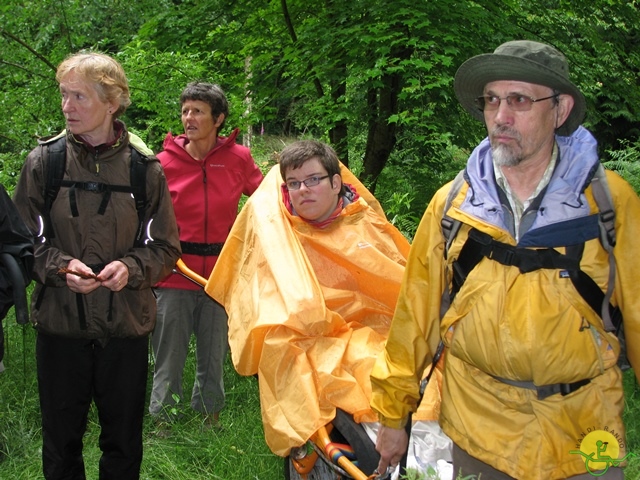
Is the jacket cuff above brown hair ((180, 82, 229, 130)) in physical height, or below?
below

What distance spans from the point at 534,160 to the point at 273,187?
5.82 feet

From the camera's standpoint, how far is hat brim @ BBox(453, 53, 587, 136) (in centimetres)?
234

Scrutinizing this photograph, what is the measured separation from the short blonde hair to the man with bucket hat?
168cm

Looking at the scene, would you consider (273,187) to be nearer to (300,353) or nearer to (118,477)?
(300,353)

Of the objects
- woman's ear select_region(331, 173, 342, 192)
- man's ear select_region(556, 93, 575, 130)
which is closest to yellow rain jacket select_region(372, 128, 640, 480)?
man's ear select_region(556, 93, 575, 130)

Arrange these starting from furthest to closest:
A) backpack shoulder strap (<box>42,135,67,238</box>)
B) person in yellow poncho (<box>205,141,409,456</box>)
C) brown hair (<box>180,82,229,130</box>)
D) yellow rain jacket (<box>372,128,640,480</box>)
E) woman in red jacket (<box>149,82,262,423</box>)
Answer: brown hair (<box>180,82,229,130</box>) → woman in red jacket (<box>149,82,262,423</box>) → backpack shoulder strap (<box>42,135,67,238</box>) → person in yellow poncho (<box>205,141,409,456</box>) → yellow rain jacket (<box>372,128,640,480</box>)

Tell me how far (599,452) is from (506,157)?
953 mm

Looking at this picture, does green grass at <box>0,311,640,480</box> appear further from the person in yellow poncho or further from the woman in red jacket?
the person in yellow poncho

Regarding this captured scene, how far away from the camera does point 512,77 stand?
2.40m

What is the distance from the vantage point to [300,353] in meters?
3.09

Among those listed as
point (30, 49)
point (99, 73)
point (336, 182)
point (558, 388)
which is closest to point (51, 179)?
point (99, 73)

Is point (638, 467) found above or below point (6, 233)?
below

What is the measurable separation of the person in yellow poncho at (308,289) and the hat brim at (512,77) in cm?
114

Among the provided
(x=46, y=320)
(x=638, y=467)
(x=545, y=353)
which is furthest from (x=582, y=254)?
(x=46, y=320)
